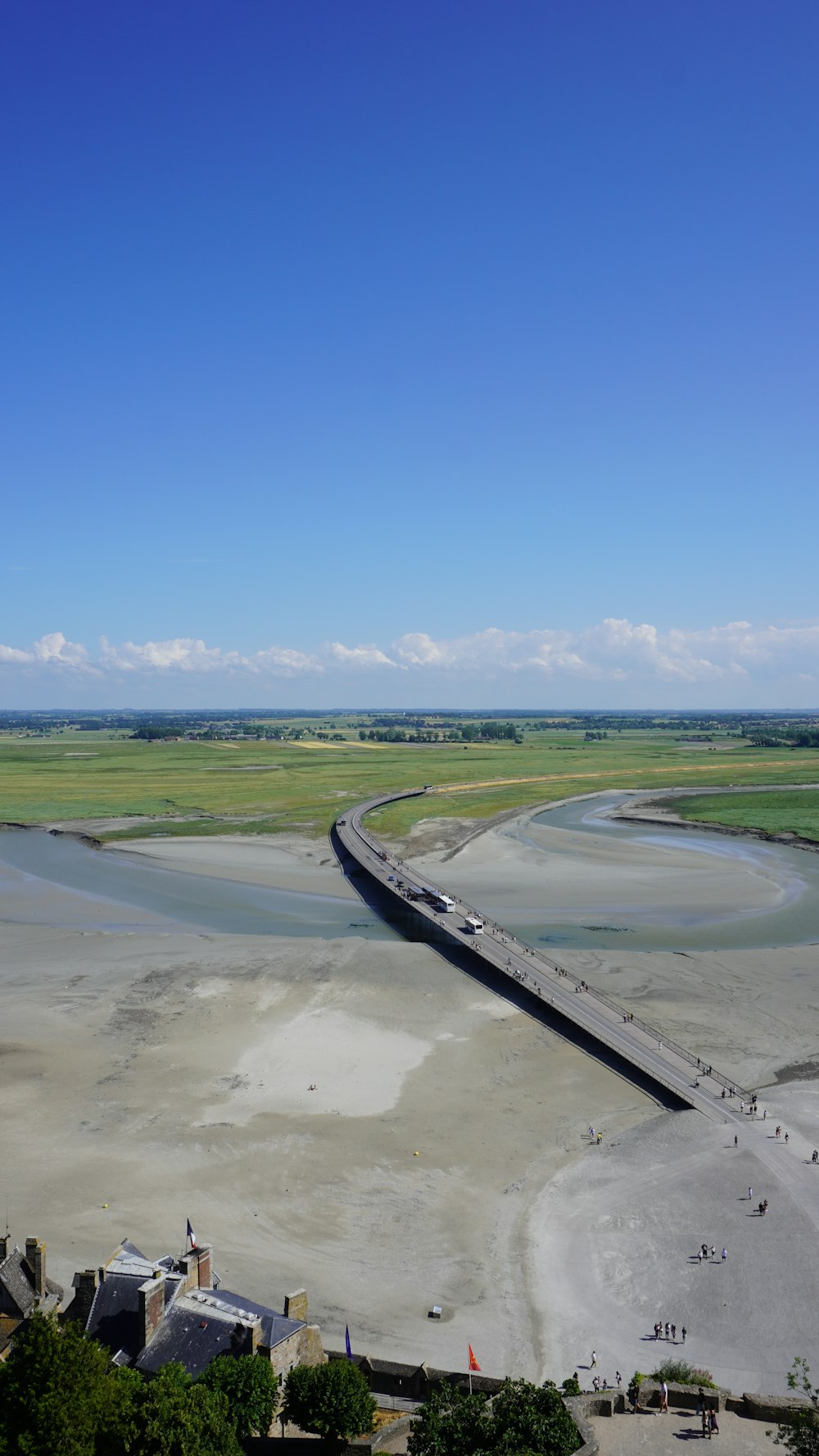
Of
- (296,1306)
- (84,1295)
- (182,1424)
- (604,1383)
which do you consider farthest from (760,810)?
(182,1424)

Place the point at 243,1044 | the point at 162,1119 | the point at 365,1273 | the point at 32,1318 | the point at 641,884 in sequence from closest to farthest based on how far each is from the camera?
1. the point at 32,1318
2. the point at 365,1273
3. the point at 162,1119
4. the point at 243,1044
5. the point at 641,884

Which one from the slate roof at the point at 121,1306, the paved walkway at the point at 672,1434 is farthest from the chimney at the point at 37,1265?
the paved walkway at the point at 672,1434

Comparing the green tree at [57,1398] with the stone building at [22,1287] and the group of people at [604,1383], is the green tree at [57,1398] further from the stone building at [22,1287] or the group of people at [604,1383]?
the group of people at [604,1383]

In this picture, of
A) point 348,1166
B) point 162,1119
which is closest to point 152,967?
point 162,1119

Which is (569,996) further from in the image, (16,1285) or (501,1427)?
(16,1285)

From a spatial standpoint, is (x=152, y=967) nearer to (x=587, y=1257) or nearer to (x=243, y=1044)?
(x=243, y=1044)

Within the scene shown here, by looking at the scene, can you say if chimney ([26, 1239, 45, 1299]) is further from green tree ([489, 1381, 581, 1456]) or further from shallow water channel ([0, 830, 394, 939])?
shallow water channel ([0, 830, 394, 939])

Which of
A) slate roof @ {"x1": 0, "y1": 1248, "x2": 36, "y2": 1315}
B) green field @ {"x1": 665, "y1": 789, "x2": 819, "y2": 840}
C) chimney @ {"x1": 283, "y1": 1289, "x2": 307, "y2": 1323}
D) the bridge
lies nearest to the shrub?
chimney @ {"x1": 283, "y1": 1289, "x2": 307, "y2": 1323}
